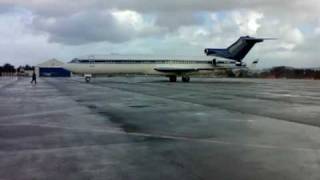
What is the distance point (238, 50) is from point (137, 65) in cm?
1366

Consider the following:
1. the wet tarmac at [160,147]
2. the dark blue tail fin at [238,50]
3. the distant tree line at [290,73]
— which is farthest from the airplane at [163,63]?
the wet tarmac at [160,147]

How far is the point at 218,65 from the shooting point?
6109cm

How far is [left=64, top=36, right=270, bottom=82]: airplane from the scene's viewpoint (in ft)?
190

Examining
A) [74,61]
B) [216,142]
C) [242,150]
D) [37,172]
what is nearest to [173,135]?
[216,142]

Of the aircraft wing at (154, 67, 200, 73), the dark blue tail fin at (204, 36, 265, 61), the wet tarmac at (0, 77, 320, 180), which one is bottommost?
the wet tarmac at (0, 77, 320, 180)

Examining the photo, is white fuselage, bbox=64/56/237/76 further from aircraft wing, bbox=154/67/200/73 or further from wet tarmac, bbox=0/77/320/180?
wet tarmac, bbox=0/77/320/180

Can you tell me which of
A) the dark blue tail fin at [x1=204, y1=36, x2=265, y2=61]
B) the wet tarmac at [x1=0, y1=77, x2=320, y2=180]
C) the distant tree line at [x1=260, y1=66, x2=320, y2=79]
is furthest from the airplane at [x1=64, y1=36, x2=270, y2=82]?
the wet tarmac at [x1=0, y1=77, x2=320, y2=180]

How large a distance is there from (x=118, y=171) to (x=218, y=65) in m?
55.4

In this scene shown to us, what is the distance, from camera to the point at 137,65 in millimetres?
58625

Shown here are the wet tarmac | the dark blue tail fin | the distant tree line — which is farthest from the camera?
the distant tree line

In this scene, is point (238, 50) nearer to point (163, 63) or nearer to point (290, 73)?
point (163, 63)

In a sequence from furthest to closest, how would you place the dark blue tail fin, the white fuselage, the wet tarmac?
the dark blue tail fin
the white fuselage
the wet tarmac

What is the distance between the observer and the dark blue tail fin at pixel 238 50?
62.3m

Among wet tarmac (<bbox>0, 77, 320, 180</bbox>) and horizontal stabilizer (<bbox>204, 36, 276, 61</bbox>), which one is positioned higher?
horizontal stabilizer (<bbox>204, 36, 276, 61</bbox>)
